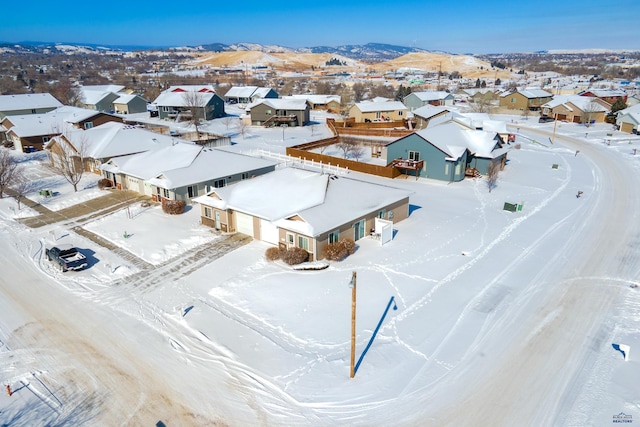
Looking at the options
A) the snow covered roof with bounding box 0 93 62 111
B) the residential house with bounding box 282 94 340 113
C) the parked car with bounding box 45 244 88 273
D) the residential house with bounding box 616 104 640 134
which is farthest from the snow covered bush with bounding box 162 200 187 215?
the residential house with bounding box 616 104 640 134

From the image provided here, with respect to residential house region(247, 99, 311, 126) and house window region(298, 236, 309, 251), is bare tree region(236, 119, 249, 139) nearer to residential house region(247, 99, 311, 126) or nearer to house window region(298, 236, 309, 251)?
residential house region(247, 99, 311, 126)

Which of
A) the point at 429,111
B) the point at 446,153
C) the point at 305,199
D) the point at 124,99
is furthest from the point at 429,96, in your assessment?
the point at 305,199

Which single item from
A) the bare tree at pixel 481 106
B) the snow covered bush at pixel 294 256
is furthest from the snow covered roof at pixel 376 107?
the snow covered bush at pixel 294 256

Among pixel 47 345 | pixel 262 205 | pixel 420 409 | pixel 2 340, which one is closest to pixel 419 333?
pixel 420 409

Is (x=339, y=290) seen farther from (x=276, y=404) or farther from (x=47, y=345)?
(x=47, y=345)
